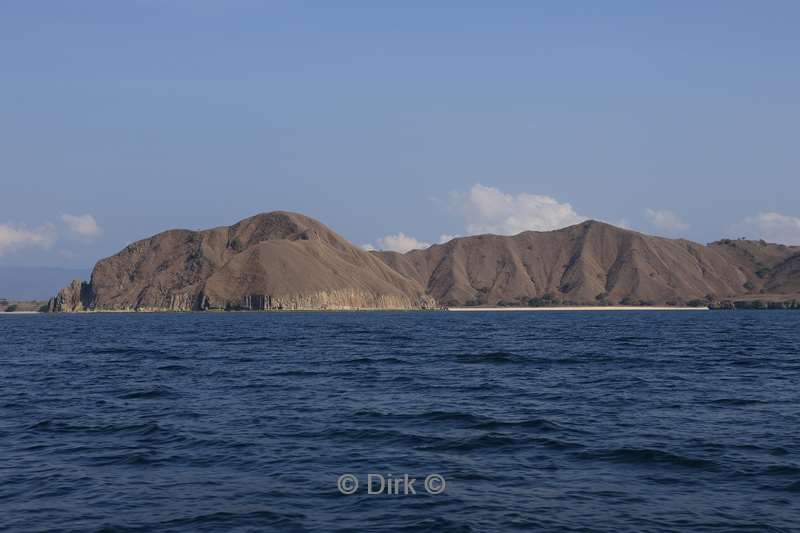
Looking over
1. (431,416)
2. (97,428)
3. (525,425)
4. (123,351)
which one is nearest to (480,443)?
(525,425)

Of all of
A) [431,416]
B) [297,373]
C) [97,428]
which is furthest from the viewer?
[297,373]

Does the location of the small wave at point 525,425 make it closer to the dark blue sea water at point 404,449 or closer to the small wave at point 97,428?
the dark blue sea water at point 404,449

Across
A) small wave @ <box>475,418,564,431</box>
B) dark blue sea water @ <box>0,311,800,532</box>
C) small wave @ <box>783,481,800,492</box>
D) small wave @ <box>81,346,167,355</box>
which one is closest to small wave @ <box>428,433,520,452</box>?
dark blue sea water @ <box>0,311,800,532</box>

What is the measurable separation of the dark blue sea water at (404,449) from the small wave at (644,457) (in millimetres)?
78

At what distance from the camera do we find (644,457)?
68.0ft

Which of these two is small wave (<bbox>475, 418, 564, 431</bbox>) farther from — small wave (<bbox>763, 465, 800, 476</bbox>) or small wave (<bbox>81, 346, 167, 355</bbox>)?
small wave (<bbox>81, 346, 167, 355</bbox>)

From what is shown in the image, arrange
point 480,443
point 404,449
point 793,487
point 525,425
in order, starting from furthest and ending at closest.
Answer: point 525,425
point 480,443
point 404,449
point 793,487

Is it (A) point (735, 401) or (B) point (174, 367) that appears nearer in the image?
(A) point (735, 401)

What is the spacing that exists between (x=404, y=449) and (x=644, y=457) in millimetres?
6348

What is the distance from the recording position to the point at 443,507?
52.9 feet

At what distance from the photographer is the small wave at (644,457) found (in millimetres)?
20172

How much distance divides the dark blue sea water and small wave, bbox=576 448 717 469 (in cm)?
8

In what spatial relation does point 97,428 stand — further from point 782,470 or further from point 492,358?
point 492,358

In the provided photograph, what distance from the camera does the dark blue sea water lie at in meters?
15.7
